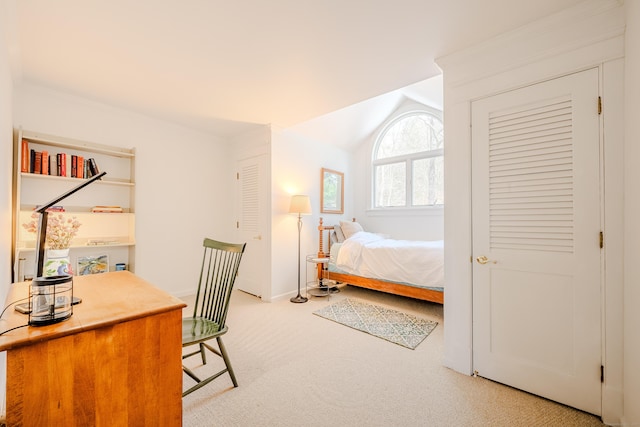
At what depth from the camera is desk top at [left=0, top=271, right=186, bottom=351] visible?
3.07ft

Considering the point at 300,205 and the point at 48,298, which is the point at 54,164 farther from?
the point at 300,205

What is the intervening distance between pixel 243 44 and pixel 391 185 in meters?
3.78

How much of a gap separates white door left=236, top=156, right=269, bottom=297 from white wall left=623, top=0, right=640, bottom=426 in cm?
332

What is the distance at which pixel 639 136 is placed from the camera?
1.30 meters

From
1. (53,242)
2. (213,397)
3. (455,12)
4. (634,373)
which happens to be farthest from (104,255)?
(634,373)

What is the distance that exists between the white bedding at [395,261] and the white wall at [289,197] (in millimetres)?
617

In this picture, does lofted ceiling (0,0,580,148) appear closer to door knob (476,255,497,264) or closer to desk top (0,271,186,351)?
door knob (476,255,497,264)

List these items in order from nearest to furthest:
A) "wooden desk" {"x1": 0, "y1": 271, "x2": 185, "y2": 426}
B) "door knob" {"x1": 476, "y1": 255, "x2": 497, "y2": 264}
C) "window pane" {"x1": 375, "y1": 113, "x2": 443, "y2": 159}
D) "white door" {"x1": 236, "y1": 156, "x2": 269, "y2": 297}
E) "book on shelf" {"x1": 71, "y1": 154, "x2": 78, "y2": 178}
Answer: "wooden desk" {"x1": 0, "y1": 271, "x2": 185, "y2": 426}, "door knob" {"x1": 476, "y1": 255, "x2": 497, "y2": 264}, "book on shelf" {"x1": 71, "y1": 154, "x2": 78, "y2": 178}, "white door" {"x1": 236, "y1": 156, "x2": 269, "y2": 297}, "window pane" {"x1": 375, "y1": 113, "x2": 443, "y2": 159}

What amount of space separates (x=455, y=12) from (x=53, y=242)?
301 centimetres

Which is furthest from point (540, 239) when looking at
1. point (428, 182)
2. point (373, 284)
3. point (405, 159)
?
point (405, 159)

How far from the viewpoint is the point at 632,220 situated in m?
1.38

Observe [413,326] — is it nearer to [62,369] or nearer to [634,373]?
[634,373]

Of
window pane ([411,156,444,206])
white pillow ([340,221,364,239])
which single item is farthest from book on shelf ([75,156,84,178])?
window pane ([411,156,444,206])

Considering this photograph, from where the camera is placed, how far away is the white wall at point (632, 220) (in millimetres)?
1326
